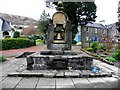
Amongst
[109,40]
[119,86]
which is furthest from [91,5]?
→ [119,86]

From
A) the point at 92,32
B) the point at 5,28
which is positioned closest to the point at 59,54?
the point at 5,28

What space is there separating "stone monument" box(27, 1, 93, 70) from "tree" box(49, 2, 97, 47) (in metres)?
16.3

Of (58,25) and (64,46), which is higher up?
(58,25)

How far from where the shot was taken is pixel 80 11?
2608cm

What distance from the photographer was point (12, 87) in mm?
5254

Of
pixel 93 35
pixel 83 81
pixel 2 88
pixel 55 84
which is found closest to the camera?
pixel 2 88

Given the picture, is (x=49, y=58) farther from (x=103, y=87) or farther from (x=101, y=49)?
(x=101, y=49)

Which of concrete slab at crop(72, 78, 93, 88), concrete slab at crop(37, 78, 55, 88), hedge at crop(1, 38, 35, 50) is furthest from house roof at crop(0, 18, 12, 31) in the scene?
concrete slab at crop(72, 78, 93, 88)

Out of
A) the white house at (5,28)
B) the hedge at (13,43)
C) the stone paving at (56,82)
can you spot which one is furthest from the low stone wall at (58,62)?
the white house at (5,28)

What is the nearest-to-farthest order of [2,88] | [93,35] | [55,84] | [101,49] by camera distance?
[2,88] < [55,84] < [101,49] < [93,35]

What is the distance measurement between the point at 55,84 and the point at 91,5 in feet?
71.9

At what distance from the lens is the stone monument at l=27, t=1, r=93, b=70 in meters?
7.42

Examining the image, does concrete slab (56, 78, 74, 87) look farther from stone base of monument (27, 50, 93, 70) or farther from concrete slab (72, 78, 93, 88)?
stone base of monument (27, 50, 93, 70)

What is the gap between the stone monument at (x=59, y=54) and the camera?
742 cm
